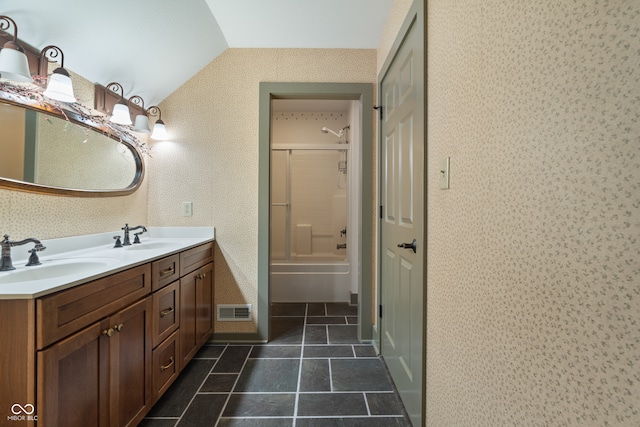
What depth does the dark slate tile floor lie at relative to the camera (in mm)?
1465

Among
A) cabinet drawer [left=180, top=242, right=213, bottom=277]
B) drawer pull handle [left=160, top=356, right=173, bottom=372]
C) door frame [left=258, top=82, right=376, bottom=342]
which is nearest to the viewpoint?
drawer pull handle [left=160, top=356, right=173, bottom=372]

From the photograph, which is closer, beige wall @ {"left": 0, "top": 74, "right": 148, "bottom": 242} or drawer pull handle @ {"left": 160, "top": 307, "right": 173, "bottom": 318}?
beige wall @ {"left": 0, "top": 74, "right": 148, "bottom": 242}

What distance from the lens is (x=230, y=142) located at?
2.30 meters

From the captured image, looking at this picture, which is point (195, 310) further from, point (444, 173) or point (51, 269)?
point (444, 173)

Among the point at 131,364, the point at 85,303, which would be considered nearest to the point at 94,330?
the point at 85,303

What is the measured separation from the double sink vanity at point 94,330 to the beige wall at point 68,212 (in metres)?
0.07

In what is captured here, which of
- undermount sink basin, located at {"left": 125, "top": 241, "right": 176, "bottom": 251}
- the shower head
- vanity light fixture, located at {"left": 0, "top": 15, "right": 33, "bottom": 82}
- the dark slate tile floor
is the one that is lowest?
the dark slate tile floor

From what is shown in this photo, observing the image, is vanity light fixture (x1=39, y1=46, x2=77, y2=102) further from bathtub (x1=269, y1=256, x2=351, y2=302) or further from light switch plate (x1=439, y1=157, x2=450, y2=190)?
bathtub (x1=269, y1=256, x2=351, y2=302)

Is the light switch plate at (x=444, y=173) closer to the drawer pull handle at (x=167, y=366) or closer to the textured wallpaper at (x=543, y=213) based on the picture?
the textured wallpaper at (x=543, y=213)

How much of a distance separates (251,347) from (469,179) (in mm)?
2048

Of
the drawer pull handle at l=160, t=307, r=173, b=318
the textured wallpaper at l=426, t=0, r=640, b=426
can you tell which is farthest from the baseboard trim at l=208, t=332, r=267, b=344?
the textured wallpaper at l=426, t=0, r=640, b=426

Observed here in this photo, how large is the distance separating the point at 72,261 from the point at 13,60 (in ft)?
2.96

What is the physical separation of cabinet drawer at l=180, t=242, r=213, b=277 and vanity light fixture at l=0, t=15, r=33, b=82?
1110 mm

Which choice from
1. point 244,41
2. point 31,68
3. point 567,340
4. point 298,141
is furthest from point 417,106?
point 298,141
